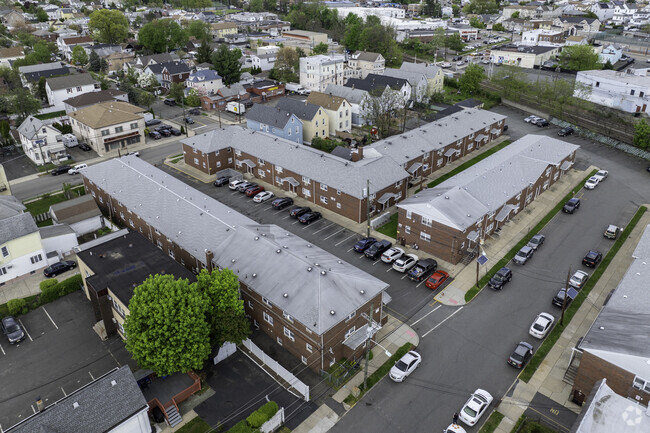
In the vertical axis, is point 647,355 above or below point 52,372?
above

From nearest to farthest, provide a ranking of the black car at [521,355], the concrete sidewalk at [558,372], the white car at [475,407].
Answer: the white car at [475,407], the concrete sidewalk at [558,372], the black car at [521,355]

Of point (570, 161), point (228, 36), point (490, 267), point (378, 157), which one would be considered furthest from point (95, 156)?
point (228, 36)

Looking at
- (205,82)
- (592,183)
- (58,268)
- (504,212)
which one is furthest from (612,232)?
(205,82)

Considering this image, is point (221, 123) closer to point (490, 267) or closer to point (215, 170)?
point (215, 170)

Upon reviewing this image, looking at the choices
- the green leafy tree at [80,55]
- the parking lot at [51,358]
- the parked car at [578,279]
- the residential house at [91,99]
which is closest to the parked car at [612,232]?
the parked car at [578,279]

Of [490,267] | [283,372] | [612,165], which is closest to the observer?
[283,372]

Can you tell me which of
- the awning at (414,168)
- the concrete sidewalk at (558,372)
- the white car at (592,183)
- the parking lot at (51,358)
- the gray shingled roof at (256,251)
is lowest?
the parking lot at (51,358)

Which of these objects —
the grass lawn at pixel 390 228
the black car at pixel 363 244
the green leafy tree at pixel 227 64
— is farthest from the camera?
the green leafy tree at pixel 227 64

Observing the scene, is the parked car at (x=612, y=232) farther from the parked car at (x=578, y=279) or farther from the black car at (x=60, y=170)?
the black car at (x=60, y=170)
